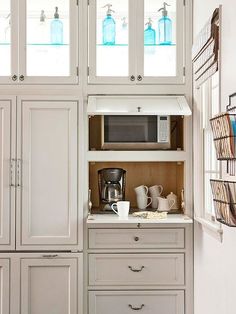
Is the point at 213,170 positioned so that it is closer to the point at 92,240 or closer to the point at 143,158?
the point at 143,158

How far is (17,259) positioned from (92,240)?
49 centimetres

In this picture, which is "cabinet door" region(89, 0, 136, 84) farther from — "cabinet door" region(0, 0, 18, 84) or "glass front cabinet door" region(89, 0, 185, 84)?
"cabinet door" region(0, 0, 18, 84)

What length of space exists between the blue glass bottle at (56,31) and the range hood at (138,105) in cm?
44

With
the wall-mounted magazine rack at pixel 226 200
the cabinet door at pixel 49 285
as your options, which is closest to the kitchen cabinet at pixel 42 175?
the cabinet door at pixel 49 285

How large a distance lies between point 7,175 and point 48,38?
3.13ft

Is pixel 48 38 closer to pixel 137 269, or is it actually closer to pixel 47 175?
pixel 47 175

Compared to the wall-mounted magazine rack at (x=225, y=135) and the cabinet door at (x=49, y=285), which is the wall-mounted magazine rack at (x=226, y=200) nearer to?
the wall-mounted magazine rack at (x=225, y=135)

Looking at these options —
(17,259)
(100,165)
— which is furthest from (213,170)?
(17,259)

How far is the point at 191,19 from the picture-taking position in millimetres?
3385

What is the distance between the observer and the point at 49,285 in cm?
329

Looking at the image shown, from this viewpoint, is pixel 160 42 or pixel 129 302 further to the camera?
pixel 160 42

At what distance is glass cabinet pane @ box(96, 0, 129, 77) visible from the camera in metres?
3.40

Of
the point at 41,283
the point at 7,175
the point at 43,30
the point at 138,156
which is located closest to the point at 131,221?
the point at 138,156

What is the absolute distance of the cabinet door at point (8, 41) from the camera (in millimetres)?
3354
